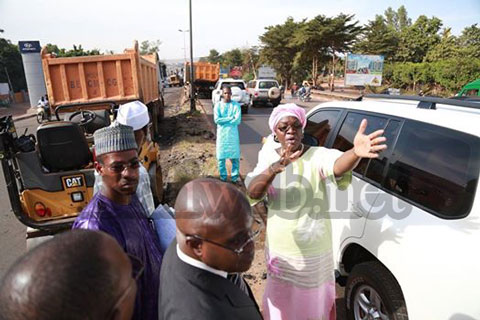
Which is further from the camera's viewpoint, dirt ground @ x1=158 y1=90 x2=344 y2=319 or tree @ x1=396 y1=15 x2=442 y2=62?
tree @ x1=396 y1=15 x2=442 y2=62

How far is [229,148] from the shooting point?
533 centimetres

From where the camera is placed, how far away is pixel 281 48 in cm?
4062

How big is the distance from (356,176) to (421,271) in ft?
3.13

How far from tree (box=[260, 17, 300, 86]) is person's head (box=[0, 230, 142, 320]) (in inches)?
1550

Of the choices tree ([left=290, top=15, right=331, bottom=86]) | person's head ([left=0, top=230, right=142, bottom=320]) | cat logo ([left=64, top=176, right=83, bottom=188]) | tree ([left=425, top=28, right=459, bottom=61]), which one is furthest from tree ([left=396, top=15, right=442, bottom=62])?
person's head ([left=0, top=230, right=142, bottom=320])

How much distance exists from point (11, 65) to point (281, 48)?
30.1 m

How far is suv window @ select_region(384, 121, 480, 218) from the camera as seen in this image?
158 cm

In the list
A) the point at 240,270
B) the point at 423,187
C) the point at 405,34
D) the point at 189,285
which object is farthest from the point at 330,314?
the point at 405,34

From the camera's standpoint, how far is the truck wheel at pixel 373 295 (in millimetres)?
1819

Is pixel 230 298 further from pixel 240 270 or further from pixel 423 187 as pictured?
pixel 423 187

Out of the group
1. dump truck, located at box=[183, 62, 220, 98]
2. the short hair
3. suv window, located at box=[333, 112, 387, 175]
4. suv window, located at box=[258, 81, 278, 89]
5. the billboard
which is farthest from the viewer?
the billboard

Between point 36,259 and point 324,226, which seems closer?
point 36,259

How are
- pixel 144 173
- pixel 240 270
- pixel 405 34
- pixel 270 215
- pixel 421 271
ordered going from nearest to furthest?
pixel 240 270 → pixel 421 271 → pixel 270 215 → pixel 144 173 → pixel 405 34

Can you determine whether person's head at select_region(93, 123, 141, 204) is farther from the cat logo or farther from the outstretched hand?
the cat logo
